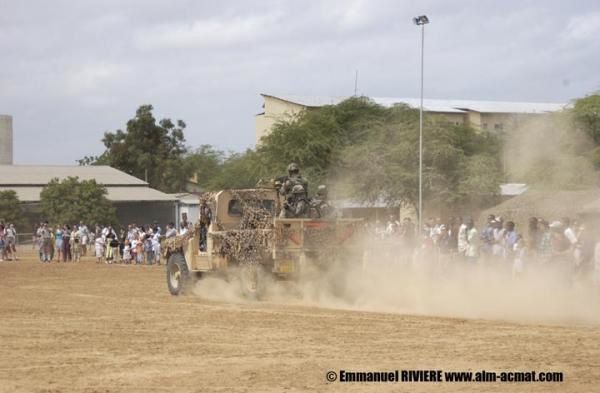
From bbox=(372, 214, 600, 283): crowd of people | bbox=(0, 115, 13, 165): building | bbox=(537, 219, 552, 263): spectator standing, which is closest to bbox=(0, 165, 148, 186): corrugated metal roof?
bbox=(0, 115, 13, 165): building

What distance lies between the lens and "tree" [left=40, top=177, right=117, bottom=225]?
2586 inches

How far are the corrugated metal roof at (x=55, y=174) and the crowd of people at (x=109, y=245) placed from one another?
2934 cm

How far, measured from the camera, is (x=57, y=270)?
3744 cm

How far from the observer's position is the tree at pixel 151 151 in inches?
3553

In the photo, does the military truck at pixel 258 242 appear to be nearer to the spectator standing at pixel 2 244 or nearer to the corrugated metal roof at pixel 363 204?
the corrugated metal roof at pixel 363 204

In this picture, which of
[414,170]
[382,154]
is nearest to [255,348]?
[414,170]

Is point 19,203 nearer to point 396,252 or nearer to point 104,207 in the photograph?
point 104,207

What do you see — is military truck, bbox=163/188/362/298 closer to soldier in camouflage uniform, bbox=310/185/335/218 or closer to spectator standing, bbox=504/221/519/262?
soldier in camouflage uniform, bbox=310/185/335/218

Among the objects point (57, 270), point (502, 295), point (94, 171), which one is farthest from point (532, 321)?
point (94, 171)

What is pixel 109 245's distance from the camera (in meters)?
43.9

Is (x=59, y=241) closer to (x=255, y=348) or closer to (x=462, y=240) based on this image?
(x=462, y=240)

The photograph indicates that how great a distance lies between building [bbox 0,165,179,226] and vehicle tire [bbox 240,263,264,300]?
4866 cm

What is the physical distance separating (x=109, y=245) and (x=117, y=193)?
31.8 meters

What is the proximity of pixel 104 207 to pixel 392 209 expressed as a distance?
24812mm
